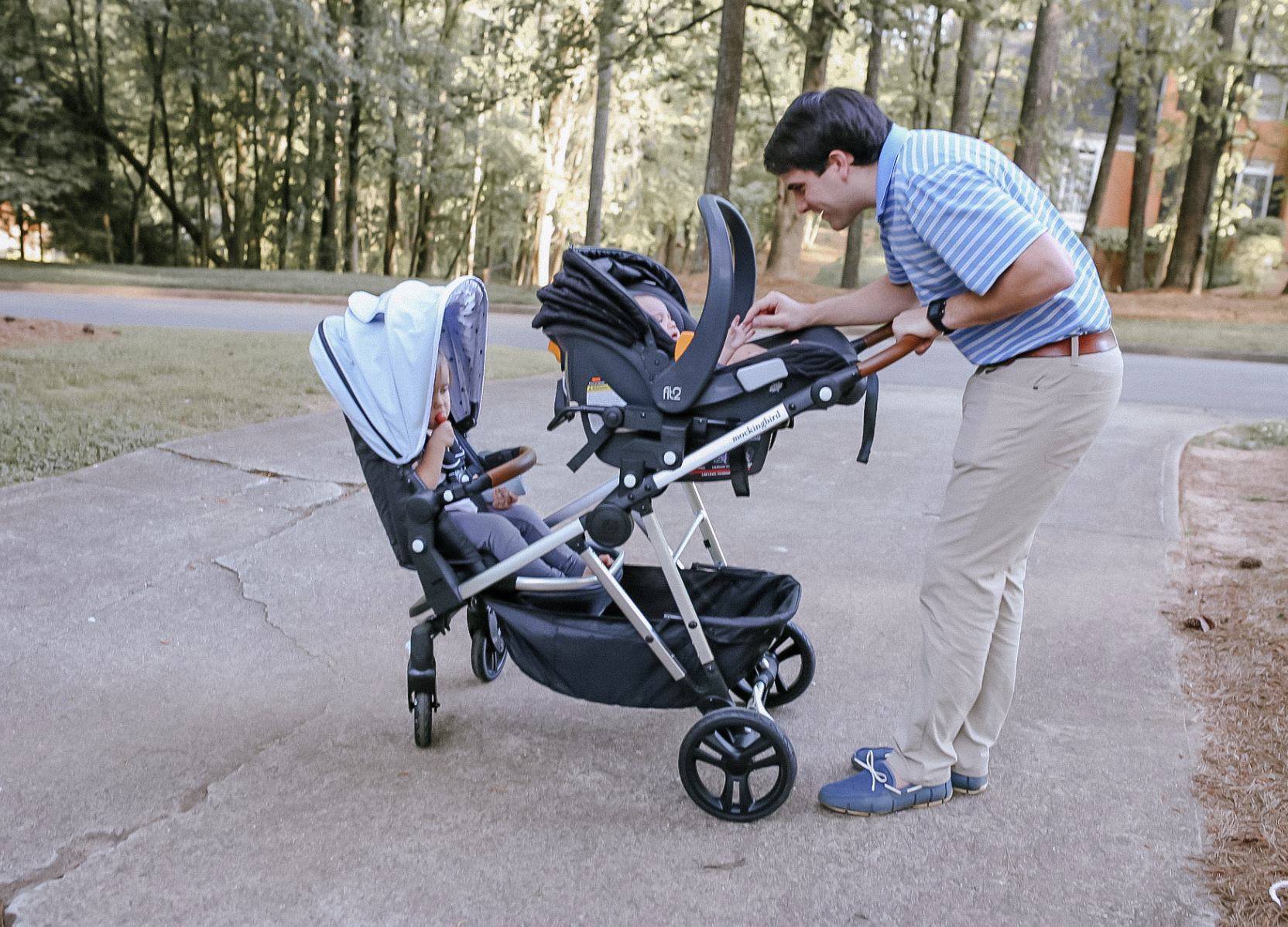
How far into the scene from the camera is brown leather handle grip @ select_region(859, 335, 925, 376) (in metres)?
2.68

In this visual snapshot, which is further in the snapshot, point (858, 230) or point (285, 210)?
point (285, 210)

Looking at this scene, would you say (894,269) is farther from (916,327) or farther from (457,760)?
(457,760)

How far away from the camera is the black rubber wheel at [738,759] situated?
9.24 feet

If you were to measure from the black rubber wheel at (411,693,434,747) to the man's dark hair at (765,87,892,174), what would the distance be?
1856 millimetres

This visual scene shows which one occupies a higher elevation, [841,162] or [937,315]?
[841,162]

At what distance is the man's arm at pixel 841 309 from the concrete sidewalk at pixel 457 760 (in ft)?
4.44

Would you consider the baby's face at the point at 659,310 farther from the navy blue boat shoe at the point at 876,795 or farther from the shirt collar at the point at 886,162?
the navy blue boat shoe at the point at 876,795

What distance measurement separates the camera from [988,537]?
2.73 meters

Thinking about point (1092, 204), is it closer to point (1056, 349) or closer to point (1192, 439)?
point (1192, 439)

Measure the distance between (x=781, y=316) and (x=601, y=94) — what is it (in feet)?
55.9

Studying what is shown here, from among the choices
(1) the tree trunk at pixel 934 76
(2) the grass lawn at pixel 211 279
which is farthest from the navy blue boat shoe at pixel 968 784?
(2) the grass lawn at pixel 211 279

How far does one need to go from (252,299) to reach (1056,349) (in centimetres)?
1827

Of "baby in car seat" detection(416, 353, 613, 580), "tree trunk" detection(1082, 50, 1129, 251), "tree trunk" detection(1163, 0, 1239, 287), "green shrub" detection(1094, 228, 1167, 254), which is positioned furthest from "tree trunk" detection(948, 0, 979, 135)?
"baby in car seat" detection(416, 353, 613, 580)

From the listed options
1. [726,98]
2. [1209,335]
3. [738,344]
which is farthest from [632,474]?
[1209,335]
